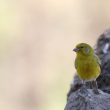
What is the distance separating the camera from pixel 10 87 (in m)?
12.5

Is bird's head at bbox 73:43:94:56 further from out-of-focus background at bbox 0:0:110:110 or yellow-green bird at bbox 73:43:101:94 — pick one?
out-of-focus background at bbox 0:0:110:110

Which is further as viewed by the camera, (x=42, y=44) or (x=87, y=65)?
(x=42, y=44)

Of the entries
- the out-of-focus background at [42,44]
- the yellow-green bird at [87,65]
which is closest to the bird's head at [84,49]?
the yellow-green bird at [87,65]

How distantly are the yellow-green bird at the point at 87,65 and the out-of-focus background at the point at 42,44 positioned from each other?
622 cm

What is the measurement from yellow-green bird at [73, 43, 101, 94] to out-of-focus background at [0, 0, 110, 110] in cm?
622

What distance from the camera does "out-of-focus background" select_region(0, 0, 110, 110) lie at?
1226cm

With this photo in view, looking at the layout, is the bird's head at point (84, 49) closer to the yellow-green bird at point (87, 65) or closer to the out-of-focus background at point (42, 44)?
the yellow-green bird at point (87, 65)

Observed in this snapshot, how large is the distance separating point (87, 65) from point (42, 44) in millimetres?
8688

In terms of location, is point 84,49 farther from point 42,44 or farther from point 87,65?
point 42,44

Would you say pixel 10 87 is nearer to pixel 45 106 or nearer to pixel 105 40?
pixel 45 106

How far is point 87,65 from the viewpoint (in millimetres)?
4910

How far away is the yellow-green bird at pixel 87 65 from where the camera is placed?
16.0 ft

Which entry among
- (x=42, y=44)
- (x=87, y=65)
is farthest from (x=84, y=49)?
(x=42, y=44)

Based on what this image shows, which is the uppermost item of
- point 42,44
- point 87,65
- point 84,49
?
point 42,44
